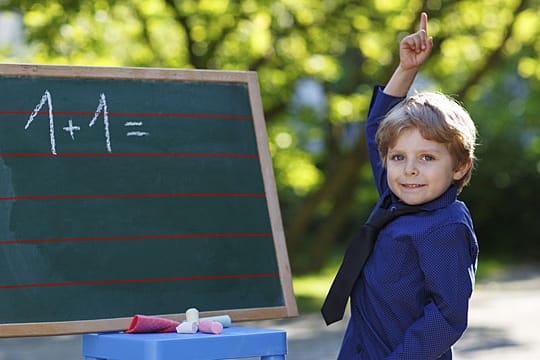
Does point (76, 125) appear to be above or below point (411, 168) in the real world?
above

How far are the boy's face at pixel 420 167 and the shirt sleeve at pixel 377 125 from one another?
0.43 m

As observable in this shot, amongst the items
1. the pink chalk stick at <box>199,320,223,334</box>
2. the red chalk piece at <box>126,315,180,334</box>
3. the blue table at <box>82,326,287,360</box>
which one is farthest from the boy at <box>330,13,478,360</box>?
the red chalk piece at <box>126,315,180,334</box>

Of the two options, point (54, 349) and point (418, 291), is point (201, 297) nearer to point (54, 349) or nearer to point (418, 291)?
point (418, 291)

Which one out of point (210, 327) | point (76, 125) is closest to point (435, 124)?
point (210, 327)

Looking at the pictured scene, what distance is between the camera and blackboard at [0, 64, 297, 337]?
13.3ft

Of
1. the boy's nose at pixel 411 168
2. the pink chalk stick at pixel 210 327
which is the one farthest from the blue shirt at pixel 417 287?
the pink chalk stick at pixel 210 327

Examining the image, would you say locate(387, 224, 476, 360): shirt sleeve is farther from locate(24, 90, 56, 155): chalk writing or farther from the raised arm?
locate(24, 90, 56, 155): chalk writing

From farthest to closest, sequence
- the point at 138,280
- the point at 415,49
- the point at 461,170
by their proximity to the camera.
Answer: the point at 138,280 < the point at 415,49 < the point at 461,170

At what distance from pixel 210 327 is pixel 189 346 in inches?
7.0

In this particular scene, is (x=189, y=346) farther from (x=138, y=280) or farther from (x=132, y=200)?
(x=132, y=200)

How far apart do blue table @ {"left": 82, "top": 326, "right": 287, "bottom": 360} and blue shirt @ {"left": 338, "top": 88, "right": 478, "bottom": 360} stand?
27 cm

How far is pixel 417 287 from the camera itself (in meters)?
3.39

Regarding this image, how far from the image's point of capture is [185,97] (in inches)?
175

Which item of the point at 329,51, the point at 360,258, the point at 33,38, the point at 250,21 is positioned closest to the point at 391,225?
the point at 360,258
